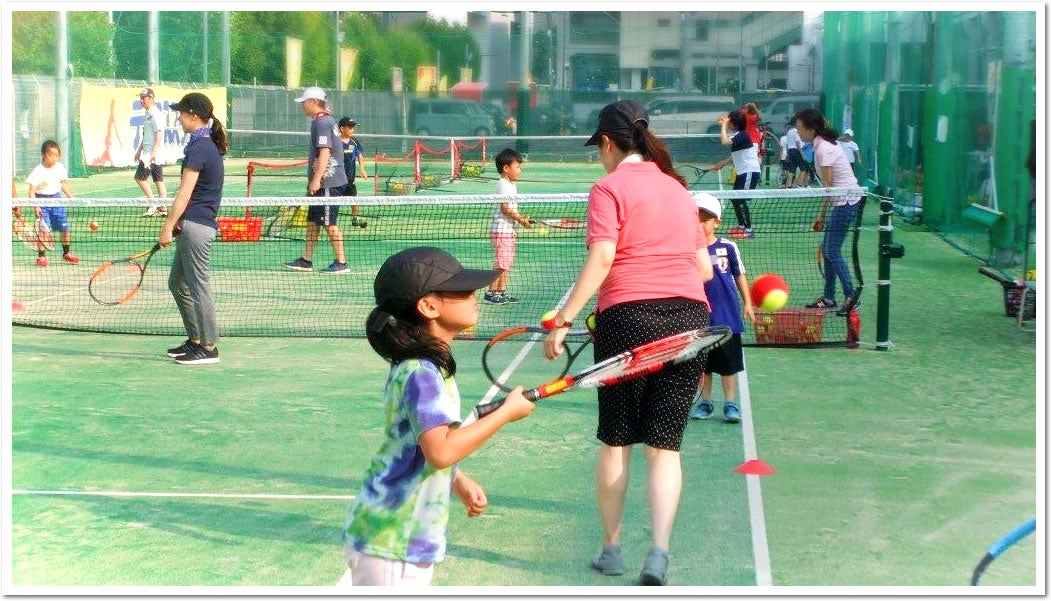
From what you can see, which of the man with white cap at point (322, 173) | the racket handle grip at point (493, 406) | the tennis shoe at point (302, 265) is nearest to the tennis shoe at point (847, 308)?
the man with white cap at point (322, 173)

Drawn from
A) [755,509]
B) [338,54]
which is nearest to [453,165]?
[338,54]

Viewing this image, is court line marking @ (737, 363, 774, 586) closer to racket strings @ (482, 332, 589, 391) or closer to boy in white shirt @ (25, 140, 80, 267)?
racket strings @ (482, 332, 589, 391)

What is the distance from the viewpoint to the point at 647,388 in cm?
481

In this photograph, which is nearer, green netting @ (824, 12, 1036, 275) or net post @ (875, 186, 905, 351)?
net post @ (875, 186, 905, 351)

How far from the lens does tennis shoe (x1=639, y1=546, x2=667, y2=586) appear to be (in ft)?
15.5

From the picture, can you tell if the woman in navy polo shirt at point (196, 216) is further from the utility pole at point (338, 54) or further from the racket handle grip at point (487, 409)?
the utility pole at point (338, 54)

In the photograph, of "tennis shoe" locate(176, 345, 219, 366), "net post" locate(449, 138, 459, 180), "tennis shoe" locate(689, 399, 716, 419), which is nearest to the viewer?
"tennis shoe" locate(689, 399, 716, 419)

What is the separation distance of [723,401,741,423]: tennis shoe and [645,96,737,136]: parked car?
29186 millimetres

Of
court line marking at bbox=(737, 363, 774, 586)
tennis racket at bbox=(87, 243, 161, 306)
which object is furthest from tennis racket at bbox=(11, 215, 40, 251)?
court line marking at bbox=(737, 363, 774, 586)

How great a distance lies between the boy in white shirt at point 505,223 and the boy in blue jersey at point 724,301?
3933 millimetres

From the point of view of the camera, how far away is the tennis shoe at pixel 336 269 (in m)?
13.7

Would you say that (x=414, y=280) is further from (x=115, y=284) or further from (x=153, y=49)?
(x=153, y=49)

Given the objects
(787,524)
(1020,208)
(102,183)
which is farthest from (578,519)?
(102,183)
